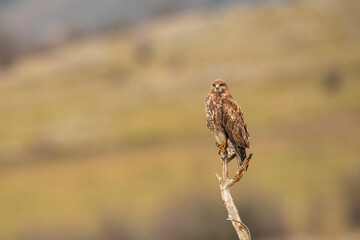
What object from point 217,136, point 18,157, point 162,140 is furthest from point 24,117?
point 217,136

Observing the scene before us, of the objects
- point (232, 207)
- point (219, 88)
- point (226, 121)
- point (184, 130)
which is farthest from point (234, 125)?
point (184, 130)

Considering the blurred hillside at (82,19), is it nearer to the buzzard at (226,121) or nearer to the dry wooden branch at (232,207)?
the buzzard at (226,121)

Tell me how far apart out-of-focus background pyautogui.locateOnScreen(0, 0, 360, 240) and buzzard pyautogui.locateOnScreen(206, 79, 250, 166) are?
21.4m

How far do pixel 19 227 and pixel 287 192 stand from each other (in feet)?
40.8

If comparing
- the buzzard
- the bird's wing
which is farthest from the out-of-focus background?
the bird's wing

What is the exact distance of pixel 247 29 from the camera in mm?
73562

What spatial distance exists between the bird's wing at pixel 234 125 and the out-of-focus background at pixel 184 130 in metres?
21.6

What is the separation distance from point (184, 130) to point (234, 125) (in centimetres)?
4058

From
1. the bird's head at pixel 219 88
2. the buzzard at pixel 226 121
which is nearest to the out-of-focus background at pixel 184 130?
the bird's head at pixel 219 88

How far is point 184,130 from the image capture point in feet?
165

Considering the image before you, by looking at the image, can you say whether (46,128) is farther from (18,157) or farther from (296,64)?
(296,64)

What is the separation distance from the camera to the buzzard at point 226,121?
9797 millimetres

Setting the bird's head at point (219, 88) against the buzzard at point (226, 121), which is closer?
the buzzard at point (226, 121)

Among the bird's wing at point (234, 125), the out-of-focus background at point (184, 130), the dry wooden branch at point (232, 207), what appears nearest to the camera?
the dry wooden branch at point (232, 207)
